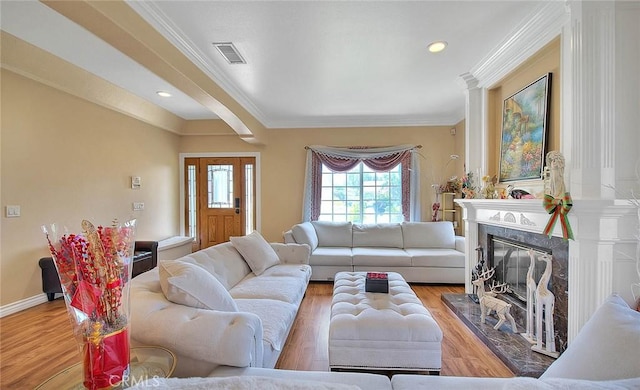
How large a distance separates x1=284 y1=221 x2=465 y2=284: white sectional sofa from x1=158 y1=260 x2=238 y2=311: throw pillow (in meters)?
2.50

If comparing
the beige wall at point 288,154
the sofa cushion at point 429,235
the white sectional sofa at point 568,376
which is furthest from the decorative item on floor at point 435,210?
the white sectional sofa at point 568,376

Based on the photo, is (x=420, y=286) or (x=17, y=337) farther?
(x=420, y=286)

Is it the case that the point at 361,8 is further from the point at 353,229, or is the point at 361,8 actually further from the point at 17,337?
the point at 17,337

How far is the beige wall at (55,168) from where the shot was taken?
3004mm

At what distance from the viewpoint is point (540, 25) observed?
225cm

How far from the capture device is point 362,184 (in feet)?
18.1

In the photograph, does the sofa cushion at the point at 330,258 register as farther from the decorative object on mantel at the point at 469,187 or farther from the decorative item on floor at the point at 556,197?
the decorative item on floor at the point at 556,197

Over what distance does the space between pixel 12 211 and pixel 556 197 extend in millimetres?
4848

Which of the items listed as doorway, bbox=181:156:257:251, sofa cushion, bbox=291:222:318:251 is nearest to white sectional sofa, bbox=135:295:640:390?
sofa cushion, bbox=291:222:318:251

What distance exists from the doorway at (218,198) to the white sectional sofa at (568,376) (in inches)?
181

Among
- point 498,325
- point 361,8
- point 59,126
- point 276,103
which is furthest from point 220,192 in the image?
point 498,325

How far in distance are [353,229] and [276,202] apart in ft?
5.30

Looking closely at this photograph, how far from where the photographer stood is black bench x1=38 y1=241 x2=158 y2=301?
3.25 m

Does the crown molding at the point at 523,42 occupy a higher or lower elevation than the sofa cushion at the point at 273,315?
higher
